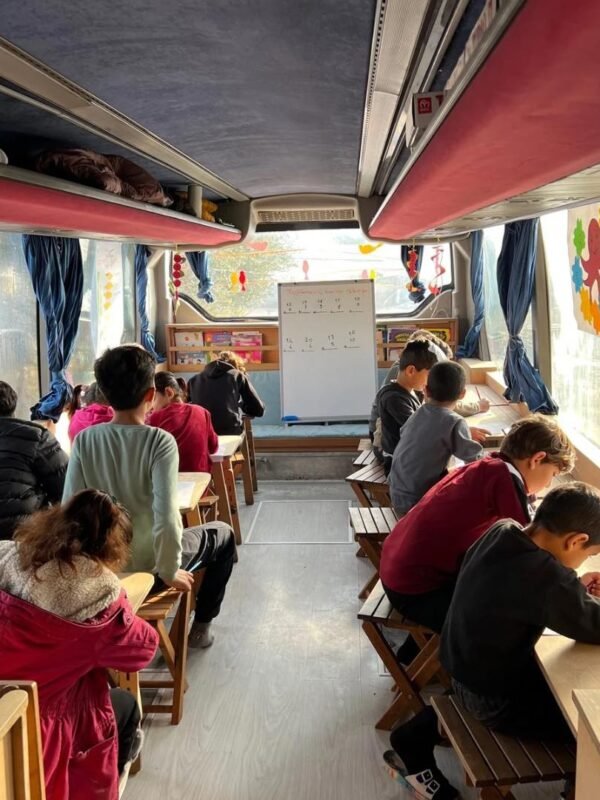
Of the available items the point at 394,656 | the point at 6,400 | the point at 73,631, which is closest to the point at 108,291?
the point at 6,400

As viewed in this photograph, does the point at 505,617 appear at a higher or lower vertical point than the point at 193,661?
higher

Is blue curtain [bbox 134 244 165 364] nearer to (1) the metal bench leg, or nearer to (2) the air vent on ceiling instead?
(2) the air vent on ceiling

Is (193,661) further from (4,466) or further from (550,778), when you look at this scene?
(550,778)

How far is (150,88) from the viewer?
229 cm

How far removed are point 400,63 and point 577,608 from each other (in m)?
1.62

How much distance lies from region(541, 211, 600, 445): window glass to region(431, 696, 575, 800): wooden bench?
2384mm

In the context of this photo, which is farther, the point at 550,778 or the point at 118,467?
the point at 118,467

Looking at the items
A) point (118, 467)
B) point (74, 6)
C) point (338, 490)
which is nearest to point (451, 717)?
point (118, 467)

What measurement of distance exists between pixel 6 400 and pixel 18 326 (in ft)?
6.36

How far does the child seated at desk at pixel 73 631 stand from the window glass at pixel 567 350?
301 cm

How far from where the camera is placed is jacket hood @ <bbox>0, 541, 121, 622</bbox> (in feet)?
6.15

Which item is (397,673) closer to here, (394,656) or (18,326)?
(394,656)

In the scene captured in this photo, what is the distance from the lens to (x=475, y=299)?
7.42 metres

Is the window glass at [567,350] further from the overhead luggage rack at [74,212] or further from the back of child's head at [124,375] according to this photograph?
the back of child's head at [124,375]
